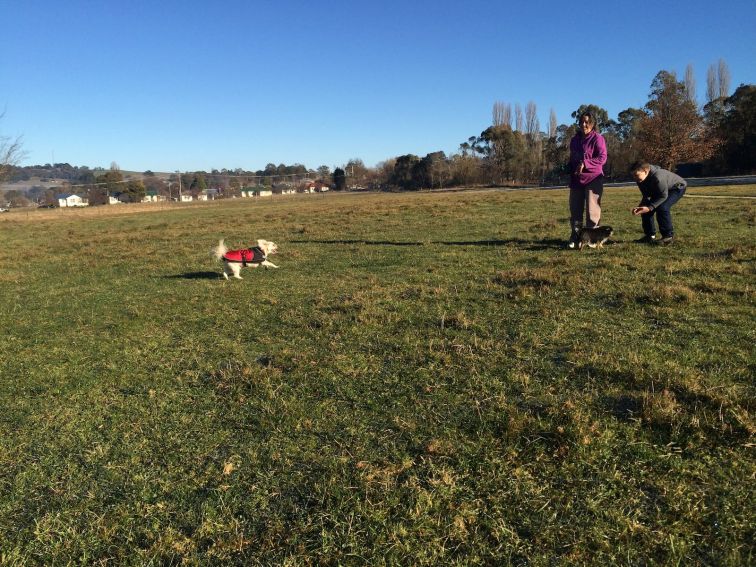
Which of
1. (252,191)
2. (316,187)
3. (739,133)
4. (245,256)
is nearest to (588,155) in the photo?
(245,256)

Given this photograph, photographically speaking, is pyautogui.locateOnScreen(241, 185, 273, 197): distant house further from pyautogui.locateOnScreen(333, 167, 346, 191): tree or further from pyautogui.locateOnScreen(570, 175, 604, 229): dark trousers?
pyautogui.locateOnScreen(570, 175, 604, 229): dark trousers

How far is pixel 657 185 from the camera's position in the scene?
805 cm

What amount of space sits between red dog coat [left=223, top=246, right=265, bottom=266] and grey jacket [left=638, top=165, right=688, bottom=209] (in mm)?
7176

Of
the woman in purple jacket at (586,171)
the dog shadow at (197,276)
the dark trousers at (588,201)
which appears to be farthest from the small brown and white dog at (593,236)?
the dog shadow at (197,276)

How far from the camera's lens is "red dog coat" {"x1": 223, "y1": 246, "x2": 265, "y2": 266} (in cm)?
825

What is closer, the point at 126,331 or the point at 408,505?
the point at 408,505

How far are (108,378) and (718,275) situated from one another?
7157 millimetres

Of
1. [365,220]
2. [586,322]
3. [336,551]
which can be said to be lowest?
[336,551]

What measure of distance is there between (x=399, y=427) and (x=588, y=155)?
747cm

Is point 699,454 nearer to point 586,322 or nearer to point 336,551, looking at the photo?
point 336,551

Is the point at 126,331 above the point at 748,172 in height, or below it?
below

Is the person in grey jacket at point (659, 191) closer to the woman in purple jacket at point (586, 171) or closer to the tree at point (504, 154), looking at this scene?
the woman in purple jacket at point (586, 171)

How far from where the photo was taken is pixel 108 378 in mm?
4012

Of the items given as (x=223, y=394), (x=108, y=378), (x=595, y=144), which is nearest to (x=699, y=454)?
(x=223, y=394)
